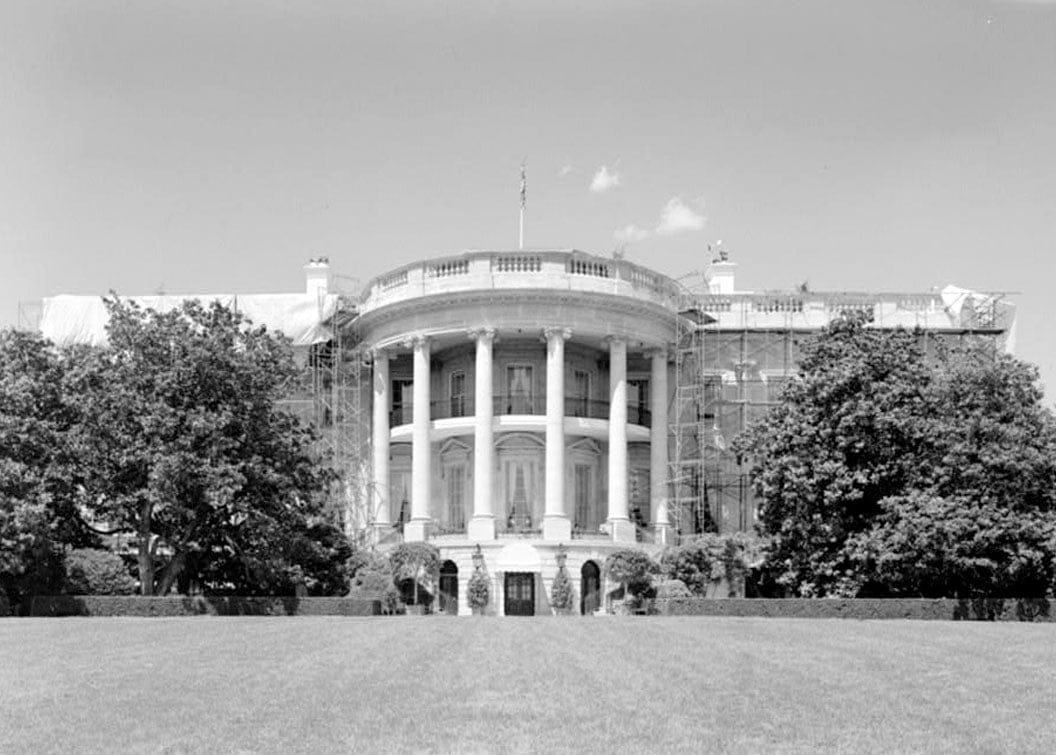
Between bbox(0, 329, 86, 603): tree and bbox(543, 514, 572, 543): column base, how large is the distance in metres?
16.3

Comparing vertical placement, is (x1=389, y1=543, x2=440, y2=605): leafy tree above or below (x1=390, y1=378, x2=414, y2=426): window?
below

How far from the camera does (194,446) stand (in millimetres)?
39125

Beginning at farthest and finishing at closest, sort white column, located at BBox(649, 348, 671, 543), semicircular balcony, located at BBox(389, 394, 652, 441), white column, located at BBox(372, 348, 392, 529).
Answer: white column, located at BBox(372, 348, 392, 529) → white column, located at BBox(649, 348, 671, 543) → semicircular balcony, located at BBox(389, 394, 652, 441)

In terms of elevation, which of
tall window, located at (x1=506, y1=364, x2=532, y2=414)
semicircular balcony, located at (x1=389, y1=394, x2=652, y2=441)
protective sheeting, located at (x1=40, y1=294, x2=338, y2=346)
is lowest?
semicircular balcony, located at (x1=389, y1=394, x2=652, y2=441)

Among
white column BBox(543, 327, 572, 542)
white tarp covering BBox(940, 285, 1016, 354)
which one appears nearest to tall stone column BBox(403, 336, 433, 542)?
white column BBox(543, 327, 572, 542)

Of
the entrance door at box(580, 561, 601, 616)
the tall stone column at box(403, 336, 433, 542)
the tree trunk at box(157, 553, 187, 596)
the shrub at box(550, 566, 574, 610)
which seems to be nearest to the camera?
the tree trunk at box(157, 553, 187, 596)

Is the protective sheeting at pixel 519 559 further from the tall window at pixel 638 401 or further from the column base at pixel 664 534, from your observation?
the tall window at pixel 638 401

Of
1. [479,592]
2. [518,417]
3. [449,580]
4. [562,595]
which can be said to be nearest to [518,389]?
[518,417]

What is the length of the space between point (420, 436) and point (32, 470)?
16389 mm

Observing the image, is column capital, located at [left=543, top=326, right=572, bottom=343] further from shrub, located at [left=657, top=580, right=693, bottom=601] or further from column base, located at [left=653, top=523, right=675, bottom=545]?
shrub, located at [left=657, top=580, right=693, bottom=601]

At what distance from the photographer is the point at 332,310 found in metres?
56.1

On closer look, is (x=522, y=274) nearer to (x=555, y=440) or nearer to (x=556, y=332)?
(x=556, y=332)

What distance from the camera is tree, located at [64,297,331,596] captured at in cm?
3834

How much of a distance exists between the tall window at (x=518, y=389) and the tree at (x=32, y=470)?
Answer: 17994mm
